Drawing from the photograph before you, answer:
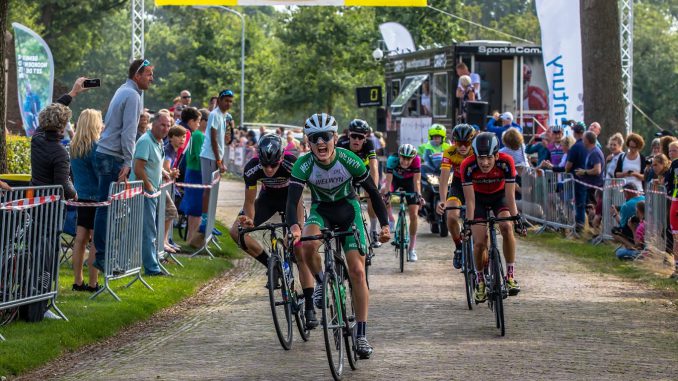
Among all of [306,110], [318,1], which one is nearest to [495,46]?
[318,1]

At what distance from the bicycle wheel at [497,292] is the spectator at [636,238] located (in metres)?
6.81

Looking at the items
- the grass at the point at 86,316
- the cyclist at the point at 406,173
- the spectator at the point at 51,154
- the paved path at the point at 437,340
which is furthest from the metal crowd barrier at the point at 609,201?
the spectator at the point at 51,154

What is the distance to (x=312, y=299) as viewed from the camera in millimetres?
11492

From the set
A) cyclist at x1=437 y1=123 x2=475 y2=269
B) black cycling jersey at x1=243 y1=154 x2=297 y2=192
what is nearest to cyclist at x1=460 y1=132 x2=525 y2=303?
cyclist at x1=437 y1=123 x2=475 y2=269

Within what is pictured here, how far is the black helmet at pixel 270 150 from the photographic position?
11.6m

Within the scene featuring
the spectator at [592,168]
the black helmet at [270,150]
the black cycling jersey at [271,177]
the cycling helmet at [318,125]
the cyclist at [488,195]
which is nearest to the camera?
the cycling helmet at [318,125]

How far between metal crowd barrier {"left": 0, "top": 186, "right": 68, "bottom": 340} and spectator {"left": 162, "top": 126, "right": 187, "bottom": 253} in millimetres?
5037

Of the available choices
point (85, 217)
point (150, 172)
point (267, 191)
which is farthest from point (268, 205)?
point (150, 172)

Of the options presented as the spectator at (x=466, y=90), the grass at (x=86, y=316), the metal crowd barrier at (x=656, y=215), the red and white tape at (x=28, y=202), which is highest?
the spectator at (x=466, y=90)

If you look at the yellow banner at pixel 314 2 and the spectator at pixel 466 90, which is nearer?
the yellow banner at pixel 314 2

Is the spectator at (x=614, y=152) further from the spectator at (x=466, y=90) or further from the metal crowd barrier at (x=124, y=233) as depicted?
the metal crowd barrier at (x=124, y=233)

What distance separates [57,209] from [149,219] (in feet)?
11.3

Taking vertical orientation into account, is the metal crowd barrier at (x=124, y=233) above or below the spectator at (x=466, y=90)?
below

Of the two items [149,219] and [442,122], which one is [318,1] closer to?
[442,122]
